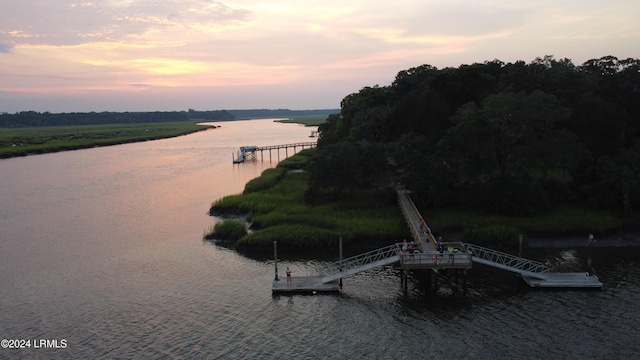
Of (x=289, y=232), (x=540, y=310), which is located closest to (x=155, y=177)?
(x=289, y=232)

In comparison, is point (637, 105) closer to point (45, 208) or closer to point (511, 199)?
point (511, 199)

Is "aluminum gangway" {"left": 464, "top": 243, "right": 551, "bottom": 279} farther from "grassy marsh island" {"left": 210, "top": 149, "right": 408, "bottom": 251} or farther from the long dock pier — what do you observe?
"grassy marsh island" {"left": 210, "top": 149, "right": 408, "bottom": 251}

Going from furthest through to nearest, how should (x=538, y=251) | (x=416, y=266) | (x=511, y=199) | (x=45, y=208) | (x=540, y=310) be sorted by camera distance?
(x=45, y=208) < (x=511, y=199) < (x=538, y=251) < (x=416, y=266) < (x=540, y=310)

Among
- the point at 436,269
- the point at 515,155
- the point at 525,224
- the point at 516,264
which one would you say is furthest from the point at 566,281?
the point at 515,155

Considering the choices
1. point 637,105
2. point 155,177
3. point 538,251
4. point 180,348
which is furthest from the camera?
point 155,177

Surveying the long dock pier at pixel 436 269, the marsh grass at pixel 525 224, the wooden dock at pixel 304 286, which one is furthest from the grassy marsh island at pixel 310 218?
the wooden dock at pixel 304 286

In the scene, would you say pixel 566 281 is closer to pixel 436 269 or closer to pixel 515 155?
pixel 436 269

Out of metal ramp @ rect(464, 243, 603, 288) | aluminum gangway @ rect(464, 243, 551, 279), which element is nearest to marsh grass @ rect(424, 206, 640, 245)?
aluminum gangway @ rect(464, 243, 551, 279)

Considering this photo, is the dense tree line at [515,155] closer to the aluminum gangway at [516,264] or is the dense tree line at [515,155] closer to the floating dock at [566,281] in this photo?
the aluminum gangway at [516,264]
